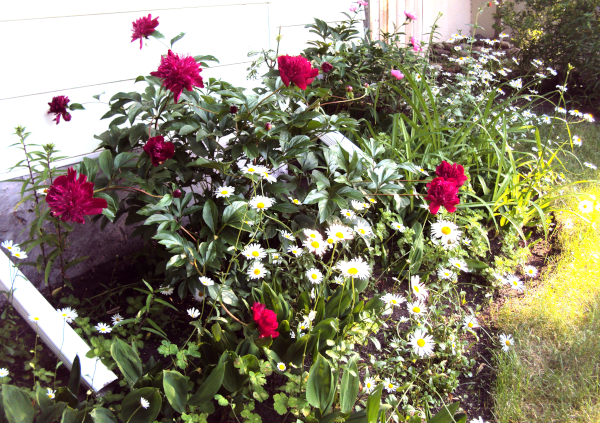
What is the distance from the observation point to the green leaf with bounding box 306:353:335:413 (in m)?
1.17

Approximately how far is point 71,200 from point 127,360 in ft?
1.56

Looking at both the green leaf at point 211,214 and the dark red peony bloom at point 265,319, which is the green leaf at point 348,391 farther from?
the green leaf at point 211,214

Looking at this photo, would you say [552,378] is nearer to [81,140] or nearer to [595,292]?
[595,292]

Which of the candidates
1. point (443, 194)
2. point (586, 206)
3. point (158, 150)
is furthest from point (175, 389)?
point (586, 206)

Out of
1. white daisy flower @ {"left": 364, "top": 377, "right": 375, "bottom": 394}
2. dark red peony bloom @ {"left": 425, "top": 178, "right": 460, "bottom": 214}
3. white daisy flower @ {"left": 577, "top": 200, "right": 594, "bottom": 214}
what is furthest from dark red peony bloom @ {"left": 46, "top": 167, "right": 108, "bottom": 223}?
white daisy flower @ {"left": 577, "top": 200, "right": 594, "bottom": 214}

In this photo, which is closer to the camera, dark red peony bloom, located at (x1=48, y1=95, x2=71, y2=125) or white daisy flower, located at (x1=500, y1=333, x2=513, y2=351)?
white daisy flower, located at (x1=500, y1=333, x2=513, y2=351)

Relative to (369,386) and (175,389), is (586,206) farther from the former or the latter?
(175,389)

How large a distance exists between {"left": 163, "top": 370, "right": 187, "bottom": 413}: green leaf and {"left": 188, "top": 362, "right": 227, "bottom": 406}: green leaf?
25mm

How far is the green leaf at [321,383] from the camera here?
117 centimetres

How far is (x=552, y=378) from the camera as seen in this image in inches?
59.4

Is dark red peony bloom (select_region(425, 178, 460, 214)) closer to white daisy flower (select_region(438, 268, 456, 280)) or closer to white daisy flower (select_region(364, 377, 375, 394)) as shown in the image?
white daisy flower (select_region(438, 268, 456, 280))

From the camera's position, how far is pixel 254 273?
1.46m

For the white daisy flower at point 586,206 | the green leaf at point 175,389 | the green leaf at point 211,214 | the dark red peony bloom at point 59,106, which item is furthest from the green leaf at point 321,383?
the white daisy flower at point 586,206

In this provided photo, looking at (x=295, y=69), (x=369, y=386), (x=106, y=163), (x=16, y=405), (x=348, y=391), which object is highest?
(x=295, y=69)
